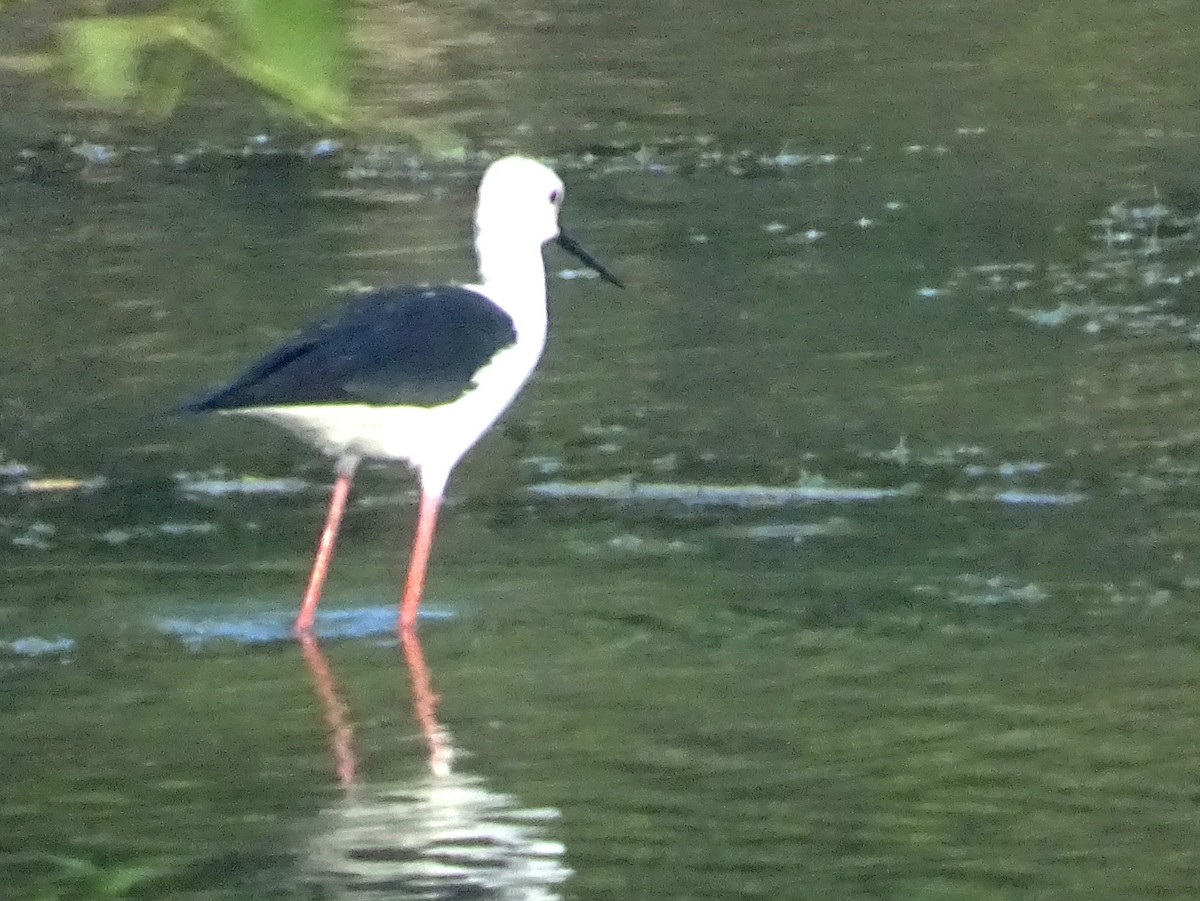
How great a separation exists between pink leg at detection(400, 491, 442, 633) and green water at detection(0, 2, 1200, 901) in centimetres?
10

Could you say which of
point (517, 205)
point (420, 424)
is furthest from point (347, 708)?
point (517, 205)

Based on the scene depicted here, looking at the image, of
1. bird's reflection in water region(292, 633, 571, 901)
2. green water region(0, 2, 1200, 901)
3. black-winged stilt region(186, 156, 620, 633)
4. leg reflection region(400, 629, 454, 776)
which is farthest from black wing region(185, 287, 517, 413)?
bird's reflection in water region(292, 633, 571, 901)

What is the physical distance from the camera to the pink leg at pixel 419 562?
718 centimetres

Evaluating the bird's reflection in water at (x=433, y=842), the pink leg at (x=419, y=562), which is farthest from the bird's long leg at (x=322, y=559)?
the bird's reflection in water at (x=433, y=842)

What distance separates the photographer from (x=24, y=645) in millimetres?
6969

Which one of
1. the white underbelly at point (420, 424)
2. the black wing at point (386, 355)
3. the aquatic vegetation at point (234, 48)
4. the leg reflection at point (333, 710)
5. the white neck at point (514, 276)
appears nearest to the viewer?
the aquatic vegetation at point (234, 48)

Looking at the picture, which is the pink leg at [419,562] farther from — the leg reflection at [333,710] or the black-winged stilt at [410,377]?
the leg reflection at [333,710]

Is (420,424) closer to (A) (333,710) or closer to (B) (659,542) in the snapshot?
(B) (659,542)

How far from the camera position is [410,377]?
7.50 m

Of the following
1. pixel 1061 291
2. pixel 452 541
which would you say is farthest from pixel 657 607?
pixel 1061 291

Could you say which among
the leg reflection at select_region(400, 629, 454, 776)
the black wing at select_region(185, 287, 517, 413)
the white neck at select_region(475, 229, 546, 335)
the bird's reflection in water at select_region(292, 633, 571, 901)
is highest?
the white neck at select_region(475, 229, 546, 335)

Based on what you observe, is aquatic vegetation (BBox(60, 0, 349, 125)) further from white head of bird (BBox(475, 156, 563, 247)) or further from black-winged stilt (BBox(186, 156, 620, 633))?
white head of bird (BBox(475, 156, 563, 247))

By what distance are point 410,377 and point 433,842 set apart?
7.92 feet

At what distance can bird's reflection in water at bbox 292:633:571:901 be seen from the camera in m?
5.00
